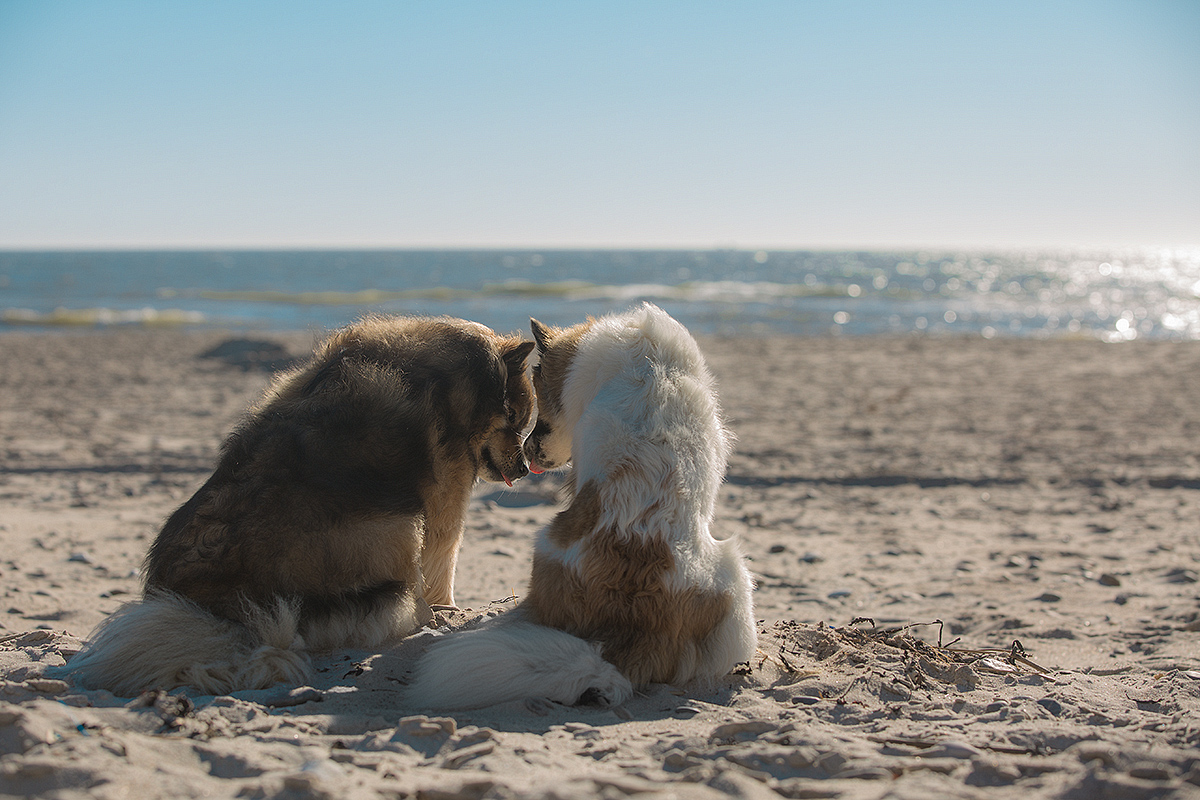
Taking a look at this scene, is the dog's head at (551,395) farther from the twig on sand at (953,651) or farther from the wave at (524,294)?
the wave at (524,294)

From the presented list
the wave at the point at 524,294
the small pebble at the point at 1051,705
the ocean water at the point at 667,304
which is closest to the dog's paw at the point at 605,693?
the small pebble at the point at 1051,705

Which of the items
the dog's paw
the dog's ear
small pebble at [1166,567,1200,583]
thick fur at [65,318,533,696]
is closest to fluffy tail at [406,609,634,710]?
the dog's paw

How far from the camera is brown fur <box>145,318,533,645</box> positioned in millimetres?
3070

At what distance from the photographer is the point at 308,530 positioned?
309cm

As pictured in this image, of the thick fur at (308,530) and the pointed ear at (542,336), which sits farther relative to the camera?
the pointed ear at (542,336)

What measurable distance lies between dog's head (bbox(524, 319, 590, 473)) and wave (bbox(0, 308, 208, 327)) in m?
23.5

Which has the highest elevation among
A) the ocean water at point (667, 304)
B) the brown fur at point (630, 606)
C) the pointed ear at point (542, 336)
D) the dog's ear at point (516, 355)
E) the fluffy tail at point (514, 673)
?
the ocean water at point (667, 304)

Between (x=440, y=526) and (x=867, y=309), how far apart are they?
3058 centimetres

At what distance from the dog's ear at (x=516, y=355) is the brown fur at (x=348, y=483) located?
0.08 meters

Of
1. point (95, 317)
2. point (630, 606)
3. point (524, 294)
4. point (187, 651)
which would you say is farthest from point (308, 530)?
point (524, 294)

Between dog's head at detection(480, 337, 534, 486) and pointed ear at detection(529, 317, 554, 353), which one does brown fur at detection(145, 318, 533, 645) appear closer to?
dog's head at detection(480, 337, 534, 486)

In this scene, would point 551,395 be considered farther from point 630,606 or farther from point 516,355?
point 630,606

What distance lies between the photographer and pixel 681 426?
3.11 m

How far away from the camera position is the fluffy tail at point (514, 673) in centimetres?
284
